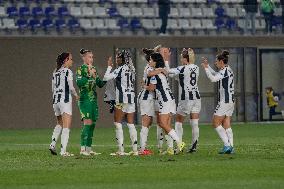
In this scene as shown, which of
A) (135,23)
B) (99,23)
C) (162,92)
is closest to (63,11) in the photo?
(99,23)

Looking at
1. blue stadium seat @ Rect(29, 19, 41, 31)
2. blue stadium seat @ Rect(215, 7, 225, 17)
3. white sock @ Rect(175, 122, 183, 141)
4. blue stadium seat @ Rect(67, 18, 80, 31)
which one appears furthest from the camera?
blue stadium seat @ Rect(215, 7, 225, 17)

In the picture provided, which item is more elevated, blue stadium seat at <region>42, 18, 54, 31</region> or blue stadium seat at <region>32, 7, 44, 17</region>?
blue stadium seat at <region>32, 7, 44, 17</region>

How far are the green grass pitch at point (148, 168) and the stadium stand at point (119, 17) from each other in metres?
13.6

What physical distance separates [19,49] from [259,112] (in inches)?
400

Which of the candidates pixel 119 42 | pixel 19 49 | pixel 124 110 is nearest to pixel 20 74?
pixel 19 49

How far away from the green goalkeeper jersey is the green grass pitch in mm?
1279

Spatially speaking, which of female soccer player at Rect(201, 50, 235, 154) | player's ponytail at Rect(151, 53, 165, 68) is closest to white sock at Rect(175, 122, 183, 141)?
female soccer player at Rect(201, 50, 235, 154)

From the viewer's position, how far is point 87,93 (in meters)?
23.8

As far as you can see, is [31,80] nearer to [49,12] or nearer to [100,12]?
[49,12]

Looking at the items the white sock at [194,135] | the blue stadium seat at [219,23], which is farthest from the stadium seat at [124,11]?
the white sock at [194,135]

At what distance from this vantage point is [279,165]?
65.1 ft

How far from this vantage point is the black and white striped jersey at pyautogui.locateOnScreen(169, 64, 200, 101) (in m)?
25.1

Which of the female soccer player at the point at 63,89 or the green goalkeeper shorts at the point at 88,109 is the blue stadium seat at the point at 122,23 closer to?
the female soccer player at the point at 63,89

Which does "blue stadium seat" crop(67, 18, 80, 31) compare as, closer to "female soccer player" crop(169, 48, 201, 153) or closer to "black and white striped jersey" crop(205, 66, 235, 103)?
"female soccer player" crop(169, 48, 201, 153)
